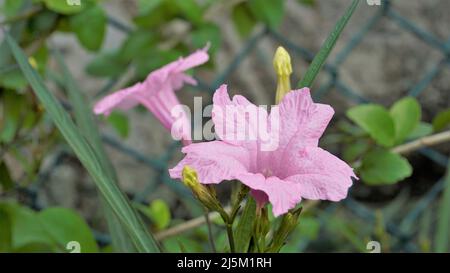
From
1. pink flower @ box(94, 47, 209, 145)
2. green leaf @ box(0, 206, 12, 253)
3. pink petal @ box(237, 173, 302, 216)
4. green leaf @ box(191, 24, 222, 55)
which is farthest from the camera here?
green leaf @ box(191, 24, 222, 55)

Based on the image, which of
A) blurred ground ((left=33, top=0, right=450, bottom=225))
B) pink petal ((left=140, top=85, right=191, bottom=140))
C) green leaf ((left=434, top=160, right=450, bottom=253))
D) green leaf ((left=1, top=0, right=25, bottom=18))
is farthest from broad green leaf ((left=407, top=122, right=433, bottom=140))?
blurred ground ((left=33, top=0, right=450, bottom=225))

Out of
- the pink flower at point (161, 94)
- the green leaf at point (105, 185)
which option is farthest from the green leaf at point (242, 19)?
the green leaf at point (105, 185)

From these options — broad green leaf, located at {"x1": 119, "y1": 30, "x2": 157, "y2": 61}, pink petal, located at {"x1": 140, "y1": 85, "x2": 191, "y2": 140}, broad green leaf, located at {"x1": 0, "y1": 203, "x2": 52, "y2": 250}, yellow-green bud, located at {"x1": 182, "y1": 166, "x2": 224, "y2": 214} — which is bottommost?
broad green leaf, located at {"x1": 0, "y1": 203, "x2": 52, "y2": 250}

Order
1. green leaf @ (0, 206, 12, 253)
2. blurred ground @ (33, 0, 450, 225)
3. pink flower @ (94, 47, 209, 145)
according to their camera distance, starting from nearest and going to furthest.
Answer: pink flower @ (94, 47, 209, 145), green leaf @ (0, 206, 12, 253), blurred ground @ (33, 0, 450, 225)

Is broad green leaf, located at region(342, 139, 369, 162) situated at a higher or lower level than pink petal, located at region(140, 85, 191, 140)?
lower

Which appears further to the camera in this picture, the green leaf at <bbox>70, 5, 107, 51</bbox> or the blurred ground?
the blurred ground

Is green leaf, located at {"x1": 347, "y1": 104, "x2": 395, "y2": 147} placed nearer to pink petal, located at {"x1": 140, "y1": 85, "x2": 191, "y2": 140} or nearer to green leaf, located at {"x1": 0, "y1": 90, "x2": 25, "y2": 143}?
pink petal, located at {"x1": 140, "y1": 85, "x2": 191, "y2": 140}
